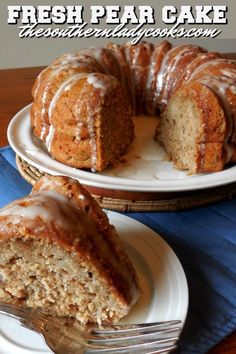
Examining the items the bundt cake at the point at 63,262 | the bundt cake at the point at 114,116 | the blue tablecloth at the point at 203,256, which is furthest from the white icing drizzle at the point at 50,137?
the bundt cake at the point at 63,262

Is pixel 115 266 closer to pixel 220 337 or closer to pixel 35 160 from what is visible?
pixel 220 337

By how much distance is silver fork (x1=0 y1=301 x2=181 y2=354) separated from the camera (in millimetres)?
845

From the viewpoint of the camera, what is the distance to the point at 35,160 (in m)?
1.53

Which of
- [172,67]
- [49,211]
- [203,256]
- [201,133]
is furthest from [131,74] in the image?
[49,211]

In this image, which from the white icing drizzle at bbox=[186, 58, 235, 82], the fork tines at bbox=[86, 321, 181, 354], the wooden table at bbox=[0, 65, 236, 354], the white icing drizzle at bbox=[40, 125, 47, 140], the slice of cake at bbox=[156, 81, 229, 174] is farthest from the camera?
the wooden table at bbox=[0, 65, 236, 354]

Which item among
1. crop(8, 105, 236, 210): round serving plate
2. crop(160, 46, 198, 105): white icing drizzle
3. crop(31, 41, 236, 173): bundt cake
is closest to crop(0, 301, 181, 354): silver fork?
crop(8, 105, 236, 210): round serving plate

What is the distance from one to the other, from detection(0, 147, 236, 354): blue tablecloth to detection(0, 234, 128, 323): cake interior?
0.54 ft

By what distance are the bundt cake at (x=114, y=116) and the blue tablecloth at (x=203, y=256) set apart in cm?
21

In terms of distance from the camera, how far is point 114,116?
5.68 feet

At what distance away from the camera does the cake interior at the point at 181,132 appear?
1.62 meters

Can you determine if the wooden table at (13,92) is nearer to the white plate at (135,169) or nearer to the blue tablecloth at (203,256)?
the white plate at (135,169)

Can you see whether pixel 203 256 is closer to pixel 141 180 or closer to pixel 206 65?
pixel 141 180

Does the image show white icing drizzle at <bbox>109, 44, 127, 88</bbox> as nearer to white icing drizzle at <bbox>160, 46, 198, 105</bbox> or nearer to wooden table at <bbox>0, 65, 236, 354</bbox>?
white icing drizzle at <bbox>160, 46, 198, 105</bbox>

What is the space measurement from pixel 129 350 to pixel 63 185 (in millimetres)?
357
